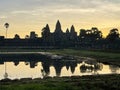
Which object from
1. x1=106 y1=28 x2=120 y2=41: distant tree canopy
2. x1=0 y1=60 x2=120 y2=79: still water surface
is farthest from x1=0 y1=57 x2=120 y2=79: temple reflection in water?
x1=106 y1=28 x2=120 y2=41: distant tree canopy

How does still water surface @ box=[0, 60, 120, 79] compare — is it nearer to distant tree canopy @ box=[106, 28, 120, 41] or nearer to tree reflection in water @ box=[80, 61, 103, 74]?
tree reflection in water @ box=[80, 61, 103, 74]

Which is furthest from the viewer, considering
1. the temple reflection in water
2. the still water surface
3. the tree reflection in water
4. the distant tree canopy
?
the distant tree canopy

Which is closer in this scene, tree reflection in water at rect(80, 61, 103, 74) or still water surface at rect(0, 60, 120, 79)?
still water surface at rect(0, 60, 120, 79)

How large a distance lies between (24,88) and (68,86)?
410 cm

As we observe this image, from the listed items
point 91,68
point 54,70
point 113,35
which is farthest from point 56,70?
point 113,35

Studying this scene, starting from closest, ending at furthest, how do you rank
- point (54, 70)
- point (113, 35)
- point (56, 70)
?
1. point (54, 70)
2. point (56, 70)
3. point (113, 35)

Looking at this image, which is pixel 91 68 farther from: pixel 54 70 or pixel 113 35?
pixel 113 35

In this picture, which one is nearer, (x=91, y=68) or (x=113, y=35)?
(x=91, y=68)

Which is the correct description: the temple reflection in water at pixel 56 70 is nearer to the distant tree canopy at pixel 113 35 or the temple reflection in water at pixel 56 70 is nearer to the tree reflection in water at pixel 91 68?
the tree reflection in water at pixel 91 68

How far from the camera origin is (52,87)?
31484mm

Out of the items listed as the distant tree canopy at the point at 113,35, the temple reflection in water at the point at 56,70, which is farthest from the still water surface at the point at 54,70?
the distant tree canopy at the point at 113,35

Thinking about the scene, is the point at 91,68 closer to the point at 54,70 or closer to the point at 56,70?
the point at 56,70

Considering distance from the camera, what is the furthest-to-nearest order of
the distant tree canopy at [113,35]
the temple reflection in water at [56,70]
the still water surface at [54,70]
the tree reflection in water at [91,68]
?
the distant tree canopy at [113,35], the tree reflection in water at [91,68], the temple reflection in water at [56,70], the still water surface at [54,70]

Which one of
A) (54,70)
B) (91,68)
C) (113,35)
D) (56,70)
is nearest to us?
(54,70)
